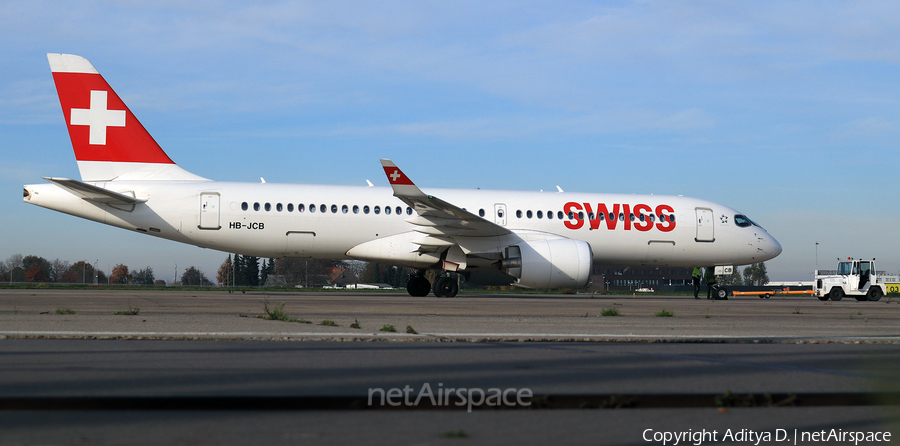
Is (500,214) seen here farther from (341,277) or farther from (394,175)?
(341,277)

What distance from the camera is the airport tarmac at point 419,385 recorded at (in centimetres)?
294

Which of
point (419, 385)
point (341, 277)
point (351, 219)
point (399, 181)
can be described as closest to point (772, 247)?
point (399, 181)

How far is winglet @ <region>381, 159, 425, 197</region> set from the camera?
19656 mm

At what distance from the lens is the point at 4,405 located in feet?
10.9

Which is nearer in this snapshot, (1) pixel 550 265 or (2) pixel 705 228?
(1) pixel 550 265

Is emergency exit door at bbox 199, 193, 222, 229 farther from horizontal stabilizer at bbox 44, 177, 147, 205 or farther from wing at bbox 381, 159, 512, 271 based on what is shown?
wing at bbox 381, 159, 512, 271

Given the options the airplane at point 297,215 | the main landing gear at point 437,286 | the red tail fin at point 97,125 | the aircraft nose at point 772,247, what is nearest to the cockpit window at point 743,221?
the aircraft nose at point 772,247

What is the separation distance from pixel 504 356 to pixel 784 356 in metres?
2.41

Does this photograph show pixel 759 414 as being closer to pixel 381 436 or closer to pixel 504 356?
pixel 381 436

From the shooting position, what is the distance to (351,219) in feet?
72.5

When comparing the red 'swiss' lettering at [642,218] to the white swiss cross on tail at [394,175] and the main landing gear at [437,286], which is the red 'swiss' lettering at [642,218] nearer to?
the main landing gear at [437,286]
